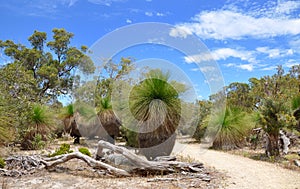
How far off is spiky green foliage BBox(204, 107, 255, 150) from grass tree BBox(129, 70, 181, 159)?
461 centimetres

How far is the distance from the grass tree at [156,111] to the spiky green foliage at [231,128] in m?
4.61

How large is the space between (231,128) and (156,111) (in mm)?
5578

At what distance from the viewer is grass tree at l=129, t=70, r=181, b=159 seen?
680cm

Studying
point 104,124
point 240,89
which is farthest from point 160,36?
point 240,89

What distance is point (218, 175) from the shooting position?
6.02 metres

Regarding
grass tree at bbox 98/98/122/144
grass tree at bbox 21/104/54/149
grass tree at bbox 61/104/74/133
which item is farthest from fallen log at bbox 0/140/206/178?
grass tree at bbox 61/104/74/133

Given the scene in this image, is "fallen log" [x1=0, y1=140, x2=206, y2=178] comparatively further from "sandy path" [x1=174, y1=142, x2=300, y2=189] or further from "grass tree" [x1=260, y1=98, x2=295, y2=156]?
"grass tree" [x1=260, y1=98, x2=295, y2=156]

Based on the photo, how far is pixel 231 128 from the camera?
11188 mm

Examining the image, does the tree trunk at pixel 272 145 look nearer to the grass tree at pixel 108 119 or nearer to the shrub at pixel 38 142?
the grass tree at pixel 108 119

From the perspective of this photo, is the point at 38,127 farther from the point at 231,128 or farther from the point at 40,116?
the point at 231,128

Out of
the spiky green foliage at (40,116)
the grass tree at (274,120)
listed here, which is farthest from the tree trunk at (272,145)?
the spiky green foliage at (40,116)

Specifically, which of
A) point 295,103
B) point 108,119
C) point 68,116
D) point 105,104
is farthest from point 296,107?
point 68,116

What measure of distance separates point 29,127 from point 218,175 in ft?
21.9

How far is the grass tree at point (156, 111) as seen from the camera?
22.3 ft
